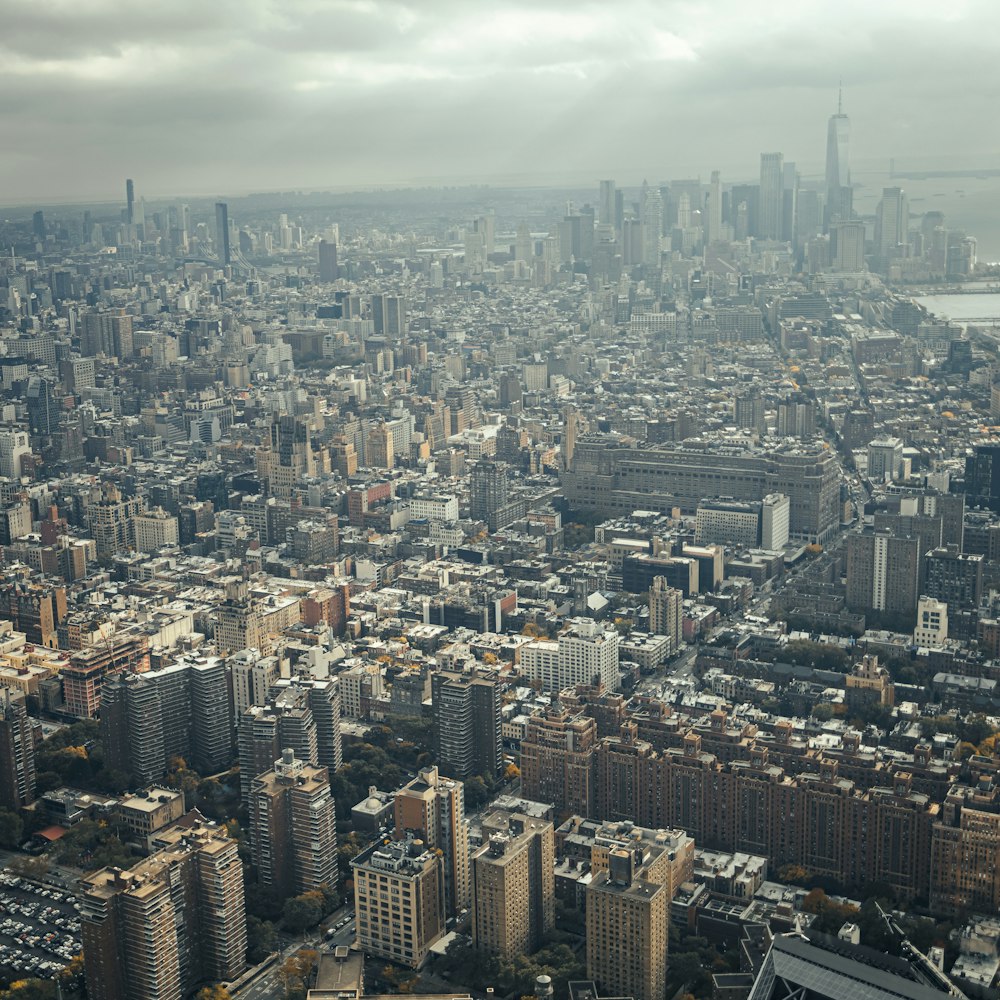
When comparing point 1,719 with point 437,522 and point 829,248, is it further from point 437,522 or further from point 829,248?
point 829,248

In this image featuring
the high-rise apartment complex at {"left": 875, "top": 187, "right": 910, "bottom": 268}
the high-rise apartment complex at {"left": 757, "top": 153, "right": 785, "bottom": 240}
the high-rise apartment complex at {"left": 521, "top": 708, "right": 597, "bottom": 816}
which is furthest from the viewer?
the high-rise apartment complex at {"left": 757, "top": 153, "right": 785, "bottom": 240}

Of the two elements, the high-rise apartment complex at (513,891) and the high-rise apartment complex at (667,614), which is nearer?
the high-rise apartment complex at (513,891)

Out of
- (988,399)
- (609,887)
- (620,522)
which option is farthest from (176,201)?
(609,887)

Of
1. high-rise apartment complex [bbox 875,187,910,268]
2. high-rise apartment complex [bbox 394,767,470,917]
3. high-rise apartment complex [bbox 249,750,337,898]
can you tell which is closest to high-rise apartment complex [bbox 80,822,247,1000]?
high-rise apartment complex [bbox 249,750,337,898]

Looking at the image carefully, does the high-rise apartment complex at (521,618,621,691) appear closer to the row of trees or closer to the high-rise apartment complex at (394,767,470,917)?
the high-rise apartment complex at (394,767,470,917)

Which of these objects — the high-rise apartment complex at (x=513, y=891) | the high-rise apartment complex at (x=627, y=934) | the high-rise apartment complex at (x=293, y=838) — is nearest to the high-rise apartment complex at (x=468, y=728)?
the high-rise apartment complex at (x=293, y=838)

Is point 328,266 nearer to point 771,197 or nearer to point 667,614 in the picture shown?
point 771,197

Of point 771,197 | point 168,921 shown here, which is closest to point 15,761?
point 168,921

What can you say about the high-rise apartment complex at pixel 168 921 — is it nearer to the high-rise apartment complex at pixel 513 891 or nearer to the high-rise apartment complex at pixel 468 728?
the high-rise apartment complex at pixel 513 891

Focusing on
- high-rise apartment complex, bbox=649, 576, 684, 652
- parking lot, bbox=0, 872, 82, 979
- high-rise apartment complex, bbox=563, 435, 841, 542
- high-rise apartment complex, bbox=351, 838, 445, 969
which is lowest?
parking lot, bbox=0, 872, 82, 979
